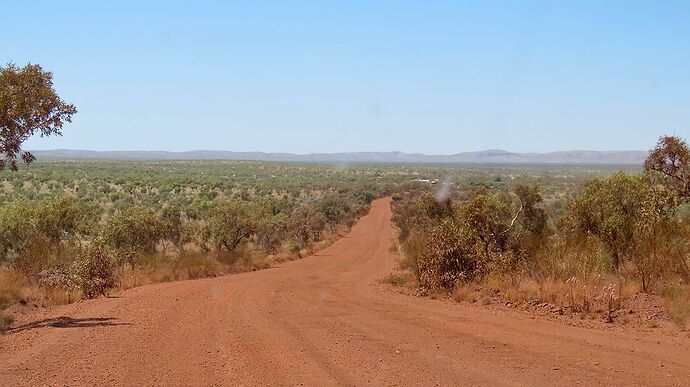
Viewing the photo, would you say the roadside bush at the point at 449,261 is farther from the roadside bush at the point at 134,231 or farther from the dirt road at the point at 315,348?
the roadside bush at the point at 134,231

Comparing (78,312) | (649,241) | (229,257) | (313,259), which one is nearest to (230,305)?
(78,312)

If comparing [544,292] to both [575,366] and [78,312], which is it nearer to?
[575,366]

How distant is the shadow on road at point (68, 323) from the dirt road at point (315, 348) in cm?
4

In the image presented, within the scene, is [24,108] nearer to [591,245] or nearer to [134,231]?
[591,245]

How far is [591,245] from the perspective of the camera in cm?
1574

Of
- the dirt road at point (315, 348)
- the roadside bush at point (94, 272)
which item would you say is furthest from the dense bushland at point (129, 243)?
the dirt road at point (315, 348)

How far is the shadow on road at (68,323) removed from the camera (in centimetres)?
1228

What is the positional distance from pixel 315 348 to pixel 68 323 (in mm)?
5452

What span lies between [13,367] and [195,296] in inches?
306

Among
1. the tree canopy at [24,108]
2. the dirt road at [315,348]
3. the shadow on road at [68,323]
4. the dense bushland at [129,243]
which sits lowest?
the dense bushland at [129,243]

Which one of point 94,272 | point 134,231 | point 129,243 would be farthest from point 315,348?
point 134,231

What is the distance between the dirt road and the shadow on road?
0.04 meters

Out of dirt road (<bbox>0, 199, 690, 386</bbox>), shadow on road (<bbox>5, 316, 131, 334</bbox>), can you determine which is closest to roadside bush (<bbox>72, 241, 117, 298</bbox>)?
dirt road (<bbox>0, 199, 690, 386</bbox>)

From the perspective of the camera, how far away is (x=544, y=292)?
586 inches
